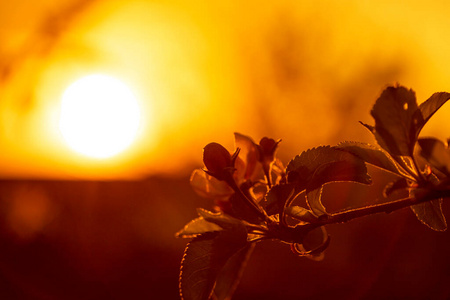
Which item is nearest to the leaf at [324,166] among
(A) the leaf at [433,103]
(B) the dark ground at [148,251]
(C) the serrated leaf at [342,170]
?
(C) the serrated leaf at [342,170]

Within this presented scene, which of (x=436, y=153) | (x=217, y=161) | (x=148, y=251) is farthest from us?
(x=148, y=251)

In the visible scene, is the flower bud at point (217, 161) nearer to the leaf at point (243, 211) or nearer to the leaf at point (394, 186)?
the leaf at point (243, 211)

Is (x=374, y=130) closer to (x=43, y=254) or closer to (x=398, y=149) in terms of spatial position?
(x=398, y=149)

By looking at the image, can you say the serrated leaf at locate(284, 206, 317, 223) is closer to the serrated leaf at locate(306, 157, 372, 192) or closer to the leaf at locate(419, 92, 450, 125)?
the serrated leaf at locate(306, 157, 372, 192)

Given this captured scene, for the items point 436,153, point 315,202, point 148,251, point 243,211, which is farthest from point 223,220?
point 148,251

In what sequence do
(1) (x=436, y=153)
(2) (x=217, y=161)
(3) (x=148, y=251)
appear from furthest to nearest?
(3) (x=148, y=251), (2) (x=217, y=161), (1) (x=436, y=153)

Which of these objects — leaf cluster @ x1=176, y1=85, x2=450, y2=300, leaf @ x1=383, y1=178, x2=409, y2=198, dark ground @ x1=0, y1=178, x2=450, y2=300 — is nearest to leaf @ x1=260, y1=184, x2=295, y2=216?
leaf cluster @ x1=176, y1=85, x2=450, y2=300

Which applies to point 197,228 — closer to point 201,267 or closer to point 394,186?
point 201,267
